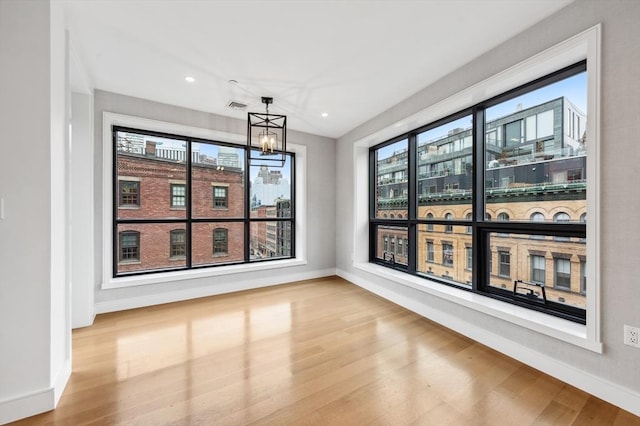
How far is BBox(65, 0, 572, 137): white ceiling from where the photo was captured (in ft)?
6.44

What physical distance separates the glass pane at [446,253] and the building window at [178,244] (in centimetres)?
350

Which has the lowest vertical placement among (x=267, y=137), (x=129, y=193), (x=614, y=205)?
(x=614, y=205)

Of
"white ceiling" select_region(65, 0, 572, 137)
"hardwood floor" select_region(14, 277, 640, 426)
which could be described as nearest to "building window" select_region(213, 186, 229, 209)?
"white ceiling" select_region(65, 0, 572, 137)

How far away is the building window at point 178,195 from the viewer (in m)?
3.91

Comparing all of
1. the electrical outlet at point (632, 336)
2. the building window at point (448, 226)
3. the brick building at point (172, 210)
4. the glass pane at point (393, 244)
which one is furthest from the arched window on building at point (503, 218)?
the brick building at point (172, 210)

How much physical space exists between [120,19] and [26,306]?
7.21 feet

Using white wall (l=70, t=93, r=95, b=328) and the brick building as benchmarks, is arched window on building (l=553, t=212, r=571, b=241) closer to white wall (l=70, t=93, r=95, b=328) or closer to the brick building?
the brick building

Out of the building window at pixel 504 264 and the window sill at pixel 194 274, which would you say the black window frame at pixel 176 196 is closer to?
the window sill at pixel 194 274

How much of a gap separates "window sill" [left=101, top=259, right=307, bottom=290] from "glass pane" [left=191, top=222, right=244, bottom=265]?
7.0 inches

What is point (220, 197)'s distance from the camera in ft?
14.0

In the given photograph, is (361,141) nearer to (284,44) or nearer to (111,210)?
(284,44)

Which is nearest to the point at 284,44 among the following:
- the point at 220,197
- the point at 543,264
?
the point at 220,197

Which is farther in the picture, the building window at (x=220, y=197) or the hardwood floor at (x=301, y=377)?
the building window at (x=220, y=197)

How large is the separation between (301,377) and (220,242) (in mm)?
2820
